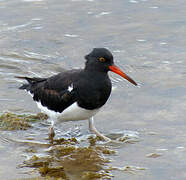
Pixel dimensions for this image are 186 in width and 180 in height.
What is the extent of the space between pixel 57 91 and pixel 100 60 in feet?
2.73

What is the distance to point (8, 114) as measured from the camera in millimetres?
7520

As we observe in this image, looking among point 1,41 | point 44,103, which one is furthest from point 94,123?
point 1,41

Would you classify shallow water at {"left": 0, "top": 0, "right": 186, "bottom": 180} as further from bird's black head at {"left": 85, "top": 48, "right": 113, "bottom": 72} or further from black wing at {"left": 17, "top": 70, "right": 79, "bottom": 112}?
bird's black head at {"left": 85, "top": 48, "right": 113, "bottom": 72}

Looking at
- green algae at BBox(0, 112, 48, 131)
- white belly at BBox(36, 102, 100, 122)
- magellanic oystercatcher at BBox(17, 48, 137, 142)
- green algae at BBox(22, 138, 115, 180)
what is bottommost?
green algae at BBox(22, 138, 115, 180)

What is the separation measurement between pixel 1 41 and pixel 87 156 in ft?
18.4

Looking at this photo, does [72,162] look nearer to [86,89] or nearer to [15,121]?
[86,89]

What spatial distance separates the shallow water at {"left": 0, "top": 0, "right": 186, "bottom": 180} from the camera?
640 cm

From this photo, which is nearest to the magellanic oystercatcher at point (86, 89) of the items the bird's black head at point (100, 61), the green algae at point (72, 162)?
Answer: the bird's black head at point (100, 61)

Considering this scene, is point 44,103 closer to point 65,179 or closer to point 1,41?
point 65,179

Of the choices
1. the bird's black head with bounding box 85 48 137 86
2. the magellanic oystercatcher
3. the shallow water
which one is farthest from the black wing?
the shallow water

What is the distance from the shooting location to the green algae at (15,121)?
286 inches

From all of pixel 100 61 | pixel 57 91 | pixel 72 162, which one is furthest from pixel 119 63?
pixel 72 162

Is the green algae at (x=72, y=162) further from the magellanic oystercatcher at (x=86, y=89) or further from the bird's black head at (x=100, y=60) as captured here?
the bird's black head at (x=100, y=60)

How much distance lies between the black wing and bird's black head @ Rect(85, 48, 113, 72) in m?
0.28
